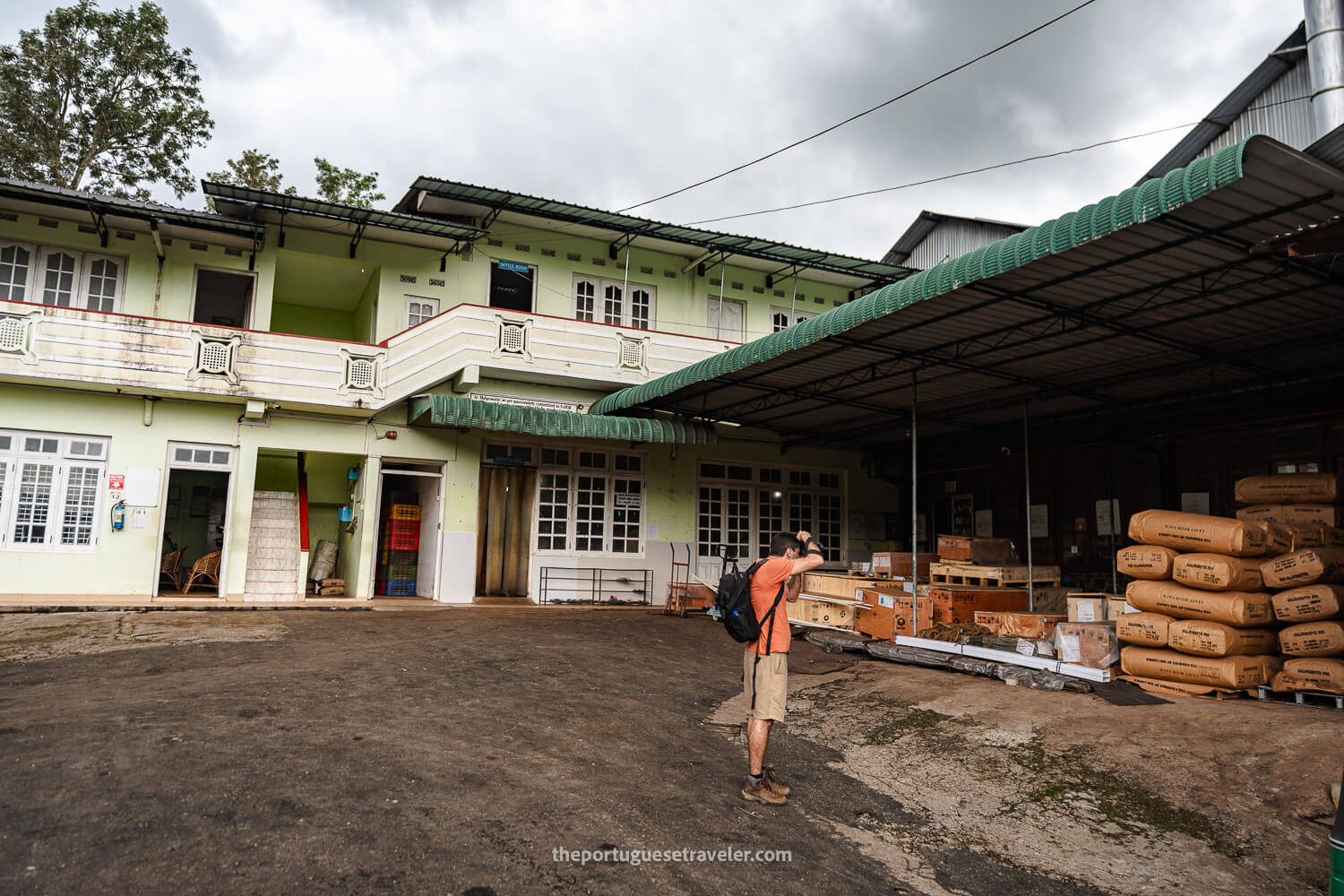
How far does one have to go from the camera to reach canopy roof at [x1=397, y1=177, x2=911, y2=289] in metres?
15.3

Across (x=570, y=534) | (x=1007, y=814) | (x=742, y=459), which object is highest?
(x=742, y=459)

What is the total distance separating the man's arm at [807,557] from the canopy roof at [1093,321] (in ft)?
12.0

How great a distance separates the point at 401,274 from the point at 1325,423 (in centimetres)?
1537

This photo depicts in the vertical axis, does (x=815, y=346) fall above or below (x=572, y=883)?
above

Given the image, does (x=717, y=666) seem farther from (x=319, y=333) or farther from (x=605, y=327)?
(x=319, y=333)

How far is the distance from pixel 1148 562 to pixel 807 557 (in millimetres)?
5013

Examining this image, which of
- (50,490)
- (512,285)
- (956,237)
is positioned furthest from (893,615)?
(956,237)

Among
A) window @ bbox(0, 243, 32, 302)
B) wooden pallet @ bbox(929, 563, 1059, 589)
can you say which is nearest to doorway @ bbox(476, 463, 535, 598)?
wooden pallet @ bbox(929, 563, 1059, 589)

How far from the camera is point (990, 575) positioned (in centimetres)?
1141

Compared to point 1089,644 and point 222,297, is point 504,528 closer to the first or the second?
point 222,297

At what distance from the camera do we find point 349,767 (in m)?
5.13

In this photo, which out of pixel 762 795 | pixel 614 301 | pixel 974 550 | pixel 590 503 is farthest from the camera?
pixel 614 301

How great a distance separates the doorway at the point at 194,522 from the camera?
14.2m

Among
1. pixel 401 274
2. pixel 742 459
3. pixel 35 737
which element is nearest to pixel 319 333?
pixel 401 274
